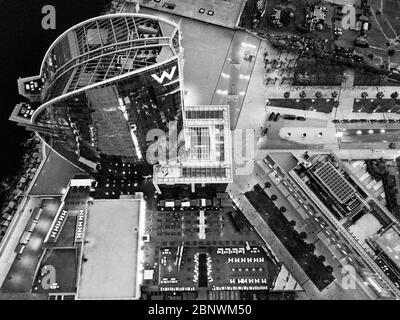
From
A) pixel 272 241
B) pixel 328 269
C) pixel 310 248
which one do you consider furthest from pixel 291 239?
pixel 328 269

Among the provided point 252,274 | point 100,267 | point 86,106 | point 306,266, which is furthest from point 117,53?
point 306,266

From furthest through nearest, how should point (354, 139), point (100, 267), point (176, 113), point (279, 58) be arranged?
point (279, 58), point (354, 139), point (176, 113), point (100, 267)

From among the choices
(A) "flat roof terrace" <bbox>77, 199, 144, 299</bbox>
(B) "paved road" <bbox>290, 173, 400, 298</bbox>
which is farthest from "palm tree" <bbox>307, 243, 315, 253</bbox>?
(A) "flat roof terrace" <bbox>77, 199, 144, 299</bbox>

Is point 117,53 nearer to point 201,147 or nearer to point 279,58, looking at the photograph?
point 201,147

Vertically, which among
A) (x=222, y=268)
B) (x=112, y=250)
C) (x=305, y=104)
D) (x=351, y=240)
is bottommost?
(x=222, y=268)

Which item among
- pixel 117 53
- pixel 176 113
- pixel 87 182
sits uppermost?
pixel 117 53

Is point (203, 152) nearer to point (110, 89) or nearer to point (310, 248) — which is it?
point (110, 89)
